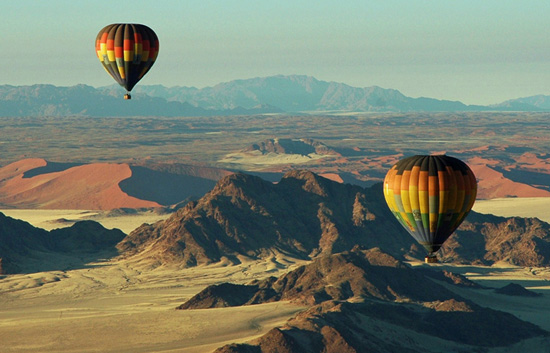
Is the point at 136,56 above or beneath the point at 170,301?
above

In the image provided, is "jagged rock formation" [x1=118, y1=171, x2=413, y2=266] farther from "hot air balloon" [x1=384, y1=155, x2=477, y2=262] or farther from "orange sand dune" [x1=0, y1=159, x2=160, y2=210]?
"hot air balloon" [x1=384, y1=155, x2=477, y2=262]

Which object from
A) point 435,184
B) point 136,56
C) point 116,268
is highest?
point 136,56

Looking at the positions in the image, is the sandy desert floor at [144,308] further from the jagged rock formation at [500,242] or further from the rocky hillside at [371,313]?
the jagged rock formation at [500,242]

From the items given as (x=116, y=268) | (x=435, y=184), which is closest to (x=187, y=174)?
(x=116, y=268)

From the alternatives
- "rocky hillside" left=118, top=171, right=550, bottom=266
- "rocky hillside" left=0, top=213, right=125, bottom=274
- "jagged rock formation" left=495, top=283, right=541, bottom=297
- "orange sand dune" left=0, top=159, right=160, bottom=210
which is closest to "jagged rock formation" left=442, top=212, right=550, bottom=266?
"rocky hillside" left=118, top=171, right=550, bottom=266

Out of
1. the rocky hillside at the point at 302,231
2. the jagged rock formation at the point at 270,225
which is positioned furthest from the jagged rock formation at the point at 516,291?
the jagged rock formation at the point at 270,225

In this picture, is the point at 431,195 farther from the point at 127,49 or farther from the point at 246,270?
the point at 246,270

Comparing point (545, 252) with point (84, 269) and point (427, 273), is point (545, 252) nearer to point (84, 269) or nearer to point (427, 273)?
point (427, 273)
